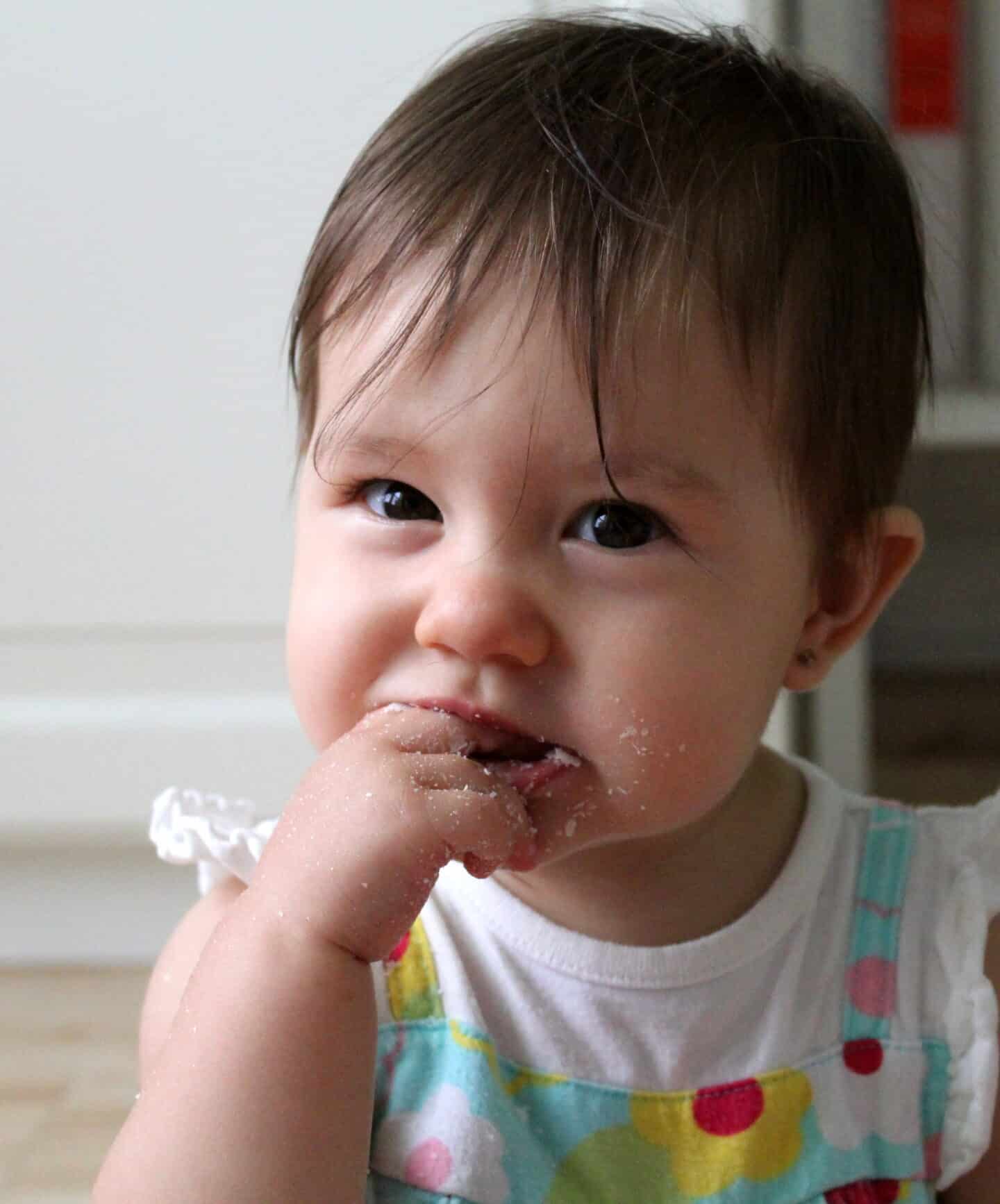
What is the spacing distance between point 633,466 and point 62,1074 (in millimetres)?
575

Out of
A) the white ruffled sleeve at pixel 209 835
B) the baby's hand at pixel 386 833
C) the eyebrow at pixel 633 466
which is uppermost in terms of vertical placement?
the eyebrow at pixel 633 466

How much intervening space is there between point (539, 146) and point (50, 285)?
472 millimetres

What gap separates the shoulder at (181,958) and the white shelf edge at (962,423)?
0.58m

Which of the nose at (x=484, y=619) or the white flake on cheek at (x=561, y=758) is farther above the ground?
the nose at (x=484, y=619)

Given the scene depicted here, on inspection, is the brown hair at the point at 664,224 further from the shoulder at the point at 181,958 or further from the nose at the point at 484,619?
the shoulder at the point at 181,958

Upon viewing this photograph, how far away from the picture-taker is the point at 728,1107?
2.28 ft

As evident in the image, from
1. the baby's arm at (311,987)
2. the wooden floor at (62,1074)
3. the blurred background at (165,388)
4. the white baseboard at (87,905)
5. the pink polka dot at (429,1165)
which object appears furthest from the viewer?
the white baseboard at (87,905)

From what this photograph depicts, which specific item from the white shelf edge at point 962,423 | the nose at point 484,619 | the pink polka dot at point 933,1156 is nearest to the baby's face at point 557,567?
the nose at point 484,619

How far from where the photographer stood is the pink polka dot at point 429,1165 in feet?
2.13

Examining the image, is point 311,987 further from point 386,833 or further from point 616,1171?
point 616,1171

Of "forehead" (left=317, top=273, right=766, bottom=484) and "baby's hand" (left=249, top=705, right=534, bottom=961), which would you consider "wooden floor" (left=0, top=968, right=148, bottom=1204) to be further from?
"forehead" (left=317, top=273, right=766, bottom=484)

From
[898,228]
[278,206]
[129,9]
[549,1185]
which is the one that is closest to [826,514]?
[898,228]

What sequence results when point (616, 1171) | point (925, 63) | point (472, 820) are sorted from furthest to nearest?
point (925, 63) → point (616, 1171) → point (472, 820)

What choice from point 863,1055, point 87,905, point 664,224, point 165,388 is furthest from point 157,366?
point 863,1055
